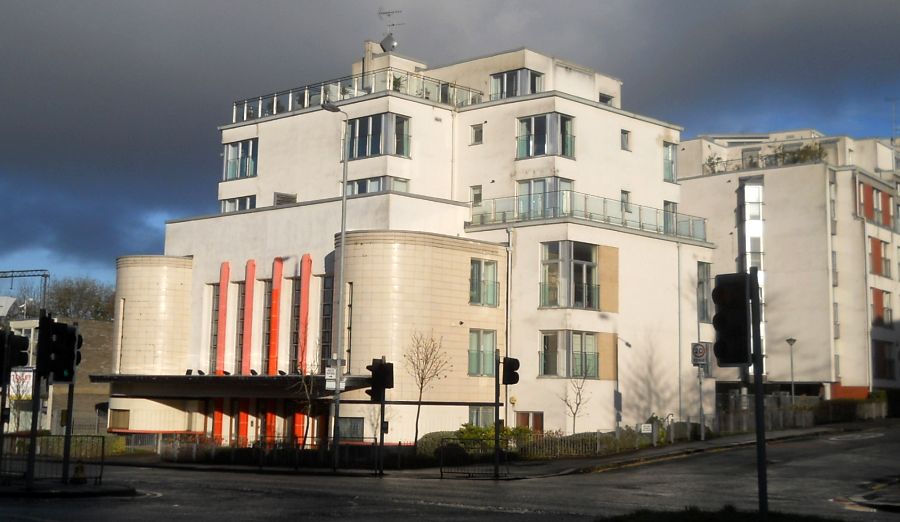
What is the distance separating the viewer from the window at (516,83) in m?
55.6

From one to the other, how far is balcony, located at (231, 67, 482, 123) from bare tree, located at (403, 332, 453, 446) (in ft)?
44.8

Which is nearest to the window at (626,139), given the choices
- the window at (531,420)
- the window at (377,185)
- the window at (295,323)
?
the window at (377,185)

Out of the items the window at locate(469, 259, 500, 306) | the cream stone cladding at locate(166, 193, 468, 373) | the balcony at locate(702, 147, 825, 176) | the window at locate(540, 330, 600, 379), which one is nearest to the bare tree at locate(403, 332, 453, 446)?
the window at locate(469, 259, 500, 306)

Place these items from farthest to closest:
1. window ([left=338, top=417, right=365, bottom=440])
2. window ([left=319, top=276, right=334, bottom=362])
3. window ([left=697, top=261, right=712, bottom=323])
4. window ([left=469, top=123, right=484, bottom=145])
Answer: window ([left=469, top=123, right=484, bottom=145]) → window ([left=697, top=261, right=712, bottom=323]) → window ([left=319, top=276, right=334, bottom=362]) → window ([left=338, top=417, right=365, bottom=440])

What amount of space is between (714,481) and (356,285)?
1927cm

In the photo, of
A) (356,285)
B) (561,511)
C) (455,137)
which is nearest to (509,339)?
(356,285)

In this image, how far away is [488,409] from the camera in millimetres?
46875

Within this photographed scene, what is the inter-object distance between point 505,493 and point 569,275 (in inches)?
839

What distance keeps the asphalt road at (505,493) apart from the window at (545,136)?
684 inches

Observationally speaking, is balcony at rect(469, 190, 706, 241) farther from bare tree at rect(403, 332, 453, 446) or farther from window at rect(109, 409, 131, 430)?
window at rect(109, 409, 131, 430)

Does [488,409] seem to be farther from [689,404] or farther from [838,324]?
[838,324]

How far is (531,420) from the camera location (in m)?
46.3

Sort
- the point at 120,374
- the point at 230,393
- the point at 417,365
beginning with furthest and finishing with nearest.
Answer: the point at 120,374, the point at 230,393, the point at 417,365

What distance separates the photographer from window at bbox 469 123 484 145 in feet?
175
